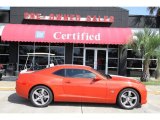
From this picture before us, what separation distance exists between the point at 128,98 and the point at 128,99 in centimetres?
3

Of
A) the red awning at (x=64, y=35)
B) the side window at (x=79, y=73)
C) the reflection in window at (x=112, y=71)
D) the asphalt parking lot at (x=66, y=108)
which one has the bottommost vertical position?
the asphalt parking lot at (x=66, y=108)

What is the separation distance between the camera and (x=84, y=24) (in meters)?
23.1

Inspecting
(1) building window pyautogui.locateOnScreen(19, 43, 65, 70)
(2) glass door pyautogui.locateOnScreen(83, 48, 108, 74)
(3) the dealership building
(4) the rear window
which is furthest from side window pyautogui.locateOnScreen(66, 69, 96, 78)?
(2) glass door pyautogui.locateOnScreen(83, 48, 108, 74)

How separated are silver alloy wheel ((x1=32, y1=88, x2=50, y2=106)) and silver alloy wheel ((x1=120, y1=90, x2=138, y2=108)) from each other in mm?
2508

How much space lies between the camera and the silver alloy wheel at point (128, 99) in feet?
34.0

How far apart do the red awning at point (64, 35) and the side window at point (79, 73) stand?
1049cm

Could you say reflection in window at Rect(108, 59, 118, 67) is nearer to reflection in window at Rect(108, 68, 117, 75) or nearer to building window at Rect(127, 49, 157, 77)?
reflection in window at Rect(108, 68, 117, 75)

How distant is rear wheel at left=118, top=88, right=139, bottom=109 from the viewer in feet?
34.0

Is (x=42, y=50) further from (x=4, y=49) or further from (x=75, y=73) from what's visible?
(x=75, y=73)

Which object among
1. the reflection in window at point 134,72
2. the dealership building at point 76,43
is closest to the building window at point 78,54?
the dealership building at point 76,43

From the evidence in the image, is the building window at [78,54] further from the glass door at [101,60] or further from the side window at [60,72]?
the side window at [60,72]

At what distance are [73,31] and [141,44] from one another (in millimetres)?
5468

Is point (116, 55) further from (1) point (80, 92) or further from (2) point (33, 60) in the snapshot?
(1) point (80, 92)
